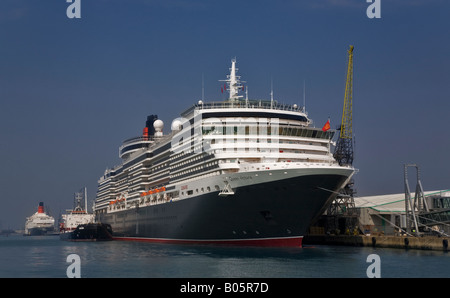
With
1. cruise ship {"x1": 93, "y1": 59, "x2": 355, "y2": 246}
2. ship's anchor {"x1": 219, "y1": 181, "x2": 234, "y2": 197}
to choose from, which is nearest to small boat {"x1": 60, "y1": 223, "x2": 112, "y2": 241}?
cruise ship {"x1": 93, "y1": 59, "x2": 355, "y2": 246}

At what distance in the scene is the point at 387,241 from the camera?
53.7 meters

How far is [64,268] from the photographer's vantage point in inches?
1480

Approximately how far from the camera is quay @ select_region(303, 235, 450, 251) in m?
48.2

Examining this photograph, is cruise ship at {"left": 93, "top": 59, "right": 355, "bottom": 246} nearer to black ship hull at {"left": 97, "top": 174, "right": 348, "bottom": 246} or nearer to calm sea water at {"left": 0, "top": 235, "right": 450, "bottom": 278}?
black ship hull at {"left": 97, "top": 174, "right": 348, "bottom": 246}

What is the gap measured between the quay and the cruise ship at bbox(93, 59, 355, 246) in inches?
375

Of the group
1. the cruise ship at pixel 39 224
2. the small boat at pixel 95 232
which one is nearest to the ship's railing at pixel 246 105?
the small boat at pixel 95 232

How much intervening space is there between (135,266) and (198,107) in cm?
2093

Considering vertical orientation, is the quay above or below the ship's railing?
below

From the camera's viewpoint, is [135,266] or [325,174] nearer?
[135,266]

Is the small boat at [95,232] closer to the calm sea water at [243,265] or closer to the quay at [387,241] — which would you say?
the quay at [387,241]

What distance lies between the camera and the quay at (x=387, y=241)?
48188 mm

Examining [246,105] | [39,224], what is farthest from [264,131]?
[39,224]
